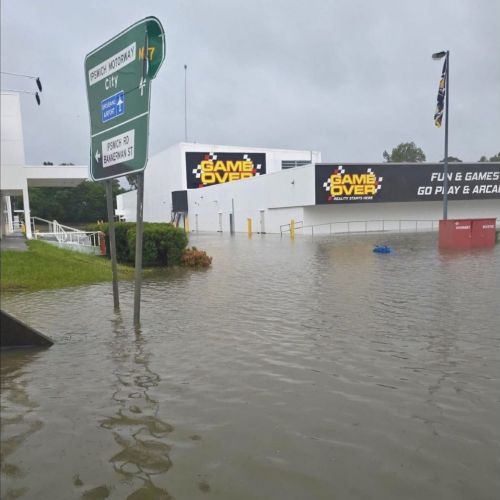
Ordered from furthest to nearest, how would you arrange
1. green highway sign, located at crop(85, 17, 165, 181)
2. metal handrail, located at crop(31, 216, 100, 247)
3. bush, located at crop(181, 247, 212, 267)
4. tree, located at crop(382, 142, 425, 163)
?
tree, located at crop(382, 142, 425, 163) < metal handrail, located at crop(31, 216, 100, 247) < bush, located at crop(181, 247, 212, 267) < green highway sign, located at crop(85, 17, 165, 181)

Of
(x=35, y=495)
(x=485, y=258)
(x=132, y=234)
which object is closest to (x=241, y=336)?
(x=35, y=495)

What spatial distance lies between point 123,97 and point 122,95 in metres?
0.04

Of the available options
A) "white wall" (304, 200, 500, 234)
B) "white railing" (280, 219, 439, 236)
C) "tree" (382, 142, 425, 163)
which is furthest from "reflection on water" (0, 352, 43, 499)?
"tree" (382, 142, 425, 163)

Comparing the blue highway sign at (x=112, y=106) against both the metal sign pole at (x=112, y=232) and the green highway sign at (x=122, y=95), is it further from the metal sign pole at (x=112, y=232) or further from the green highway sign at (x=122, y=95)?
the metal sign pole at (x=112, y=232)

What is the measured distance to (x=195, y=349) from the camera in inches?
211

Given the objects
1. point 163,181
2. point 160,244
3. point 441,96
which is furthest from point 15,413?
point 163,181

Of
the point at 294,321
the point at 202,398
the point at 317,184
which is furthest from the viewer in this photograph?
the point at 317,184

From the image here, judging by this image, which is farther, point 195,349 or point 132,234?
point 132,234

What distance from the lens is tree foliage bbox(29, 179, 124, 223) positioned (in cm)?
1356

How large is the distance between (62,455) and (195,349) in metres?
2.55

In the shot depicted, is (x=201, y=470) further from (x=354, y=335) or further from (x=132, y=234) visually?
(x=132, y=234)

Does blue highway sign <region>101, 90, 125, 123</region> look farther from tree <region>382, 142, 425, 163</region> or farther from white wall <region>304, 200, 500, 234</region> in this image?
tree <region>382, 142, 425, 163</region>

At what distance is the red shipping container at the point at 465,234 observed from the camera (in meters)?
19.7

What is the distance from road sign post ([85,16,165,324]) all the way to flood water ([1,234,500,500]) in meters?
1.48
